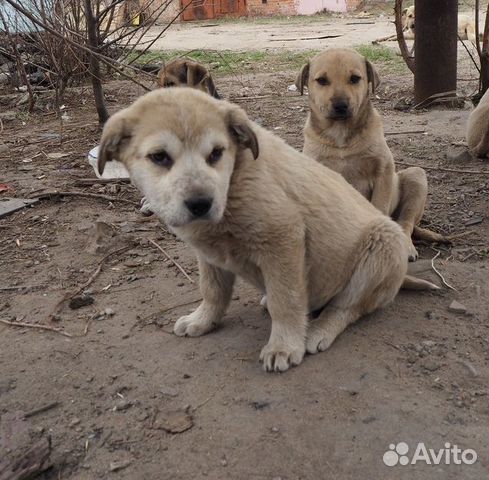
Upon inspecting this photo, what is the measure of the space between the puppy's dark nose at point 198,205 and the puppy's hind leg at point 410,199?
256 cm

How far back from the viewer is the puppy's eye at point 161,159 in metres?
3.13

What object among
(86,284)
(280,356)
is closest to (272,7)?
(86,284)

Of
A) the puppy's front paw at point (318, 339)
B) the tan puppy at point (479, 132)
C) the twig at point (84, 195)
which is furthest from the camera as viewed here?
the tan puppy at point (479, 132)

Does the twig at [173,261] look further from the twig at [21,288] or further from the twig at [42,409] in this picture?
the twig at [42,409]

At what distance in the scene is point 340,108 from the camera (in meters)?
5.25

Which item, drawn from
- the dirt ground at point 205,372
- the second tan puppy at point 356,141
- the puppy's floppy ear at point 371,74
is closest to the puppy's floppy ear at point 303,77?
the second tan puppy at point 356,141

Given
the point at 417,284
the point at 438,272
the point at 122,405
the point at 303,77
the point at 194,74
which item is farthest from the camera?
the point at 194,74

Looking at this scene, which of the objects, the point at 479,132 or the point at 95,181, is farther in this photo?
the point at 479,132

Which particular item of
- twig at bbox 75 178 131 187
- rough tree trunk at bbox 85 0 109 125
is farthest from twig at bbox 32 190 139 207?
rough tree trunk at bbox 85 0 109 125

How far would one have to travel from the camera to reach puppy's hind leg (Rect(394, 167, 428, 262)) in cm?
523

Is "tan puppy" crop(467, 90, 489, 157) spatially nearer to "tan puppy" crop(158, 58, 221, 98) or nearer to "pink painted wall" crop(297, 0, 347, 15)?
"tan puppy" crop(158, 58, 221, 98)

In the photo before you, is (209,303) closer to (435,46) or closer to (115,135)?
(115,135)

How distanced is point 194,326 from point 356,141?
235cm

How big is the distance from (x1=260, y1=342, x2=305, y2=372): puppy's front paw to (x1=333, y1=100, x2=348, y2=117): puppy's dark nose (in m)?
2.46
